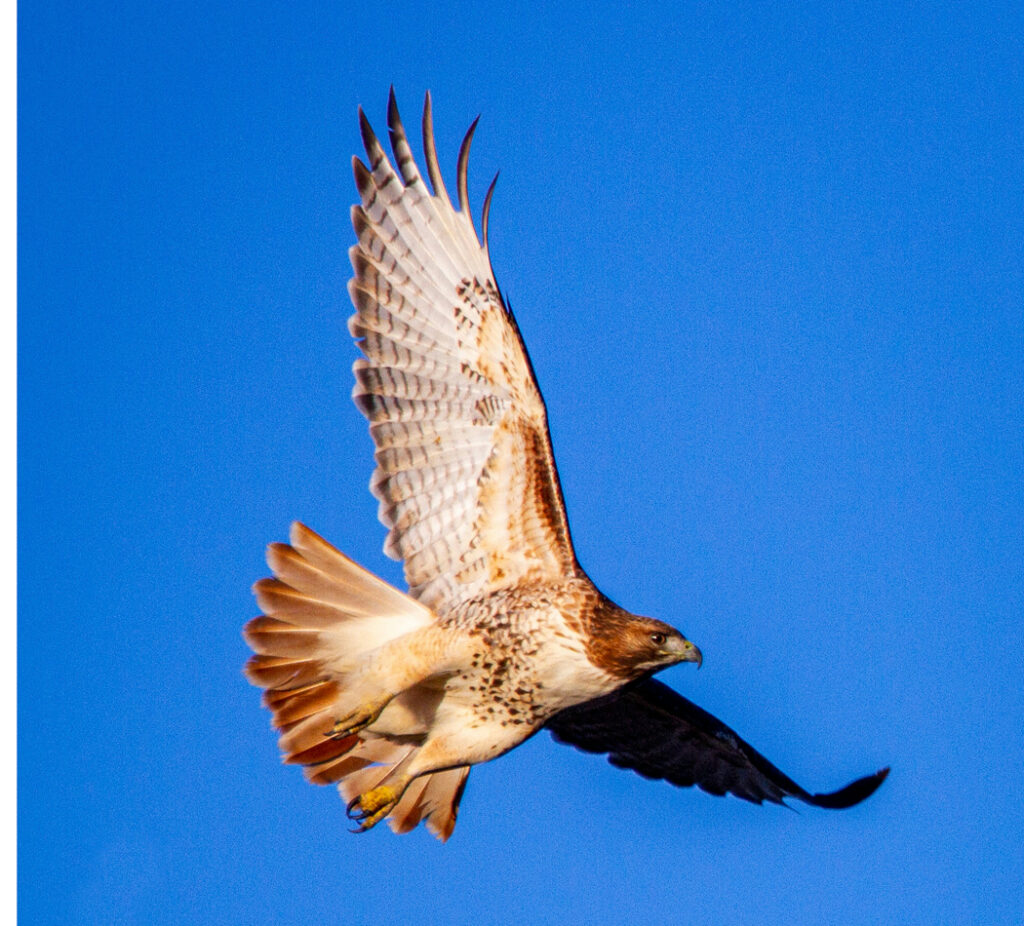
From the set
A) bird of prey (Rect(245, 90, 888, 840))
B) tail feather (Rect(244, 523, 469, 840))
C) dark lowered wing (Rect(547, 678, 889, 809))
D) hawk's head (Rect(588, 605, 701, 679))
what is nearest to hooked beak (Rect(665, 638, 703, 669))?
hawk's head (Rect(588, 605, 701, 679))

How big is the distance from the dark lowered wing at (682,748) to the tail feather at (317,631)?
6.42ft

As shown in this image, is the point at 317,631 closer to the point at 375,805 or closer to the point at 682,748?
the point at 375,805

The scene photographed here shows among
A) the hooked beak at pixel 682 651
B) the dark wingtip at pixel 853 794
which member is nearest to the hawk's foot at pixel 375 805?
the hooked beak at pixel 682 651

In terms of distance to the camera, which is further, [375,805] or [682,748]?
[682,748]

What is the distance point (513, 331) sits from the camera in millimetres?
7469

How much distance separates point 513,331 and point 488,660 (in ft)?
5.18

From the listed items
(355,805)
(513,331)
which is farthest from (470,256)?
(355,805)

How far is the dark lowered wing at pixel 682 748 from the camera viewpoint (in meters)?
9.25

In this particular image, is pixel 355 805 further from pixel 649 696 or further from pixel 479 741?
pixel 649 696

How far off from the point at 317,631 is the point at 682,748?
2.95m

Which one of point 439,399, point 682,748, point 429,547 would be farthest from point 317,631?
point 682,748

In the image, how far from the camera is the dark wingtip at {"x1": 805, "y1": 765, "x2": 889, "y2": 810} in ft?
30.5

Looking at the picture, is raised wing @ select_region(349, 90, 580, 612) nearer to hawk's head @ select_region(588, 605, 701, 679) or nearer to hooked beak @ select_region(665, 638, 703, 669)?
hawk's head @ select_region(588, 605, 701, 679)

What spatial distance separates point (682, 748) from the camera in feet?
31.3
